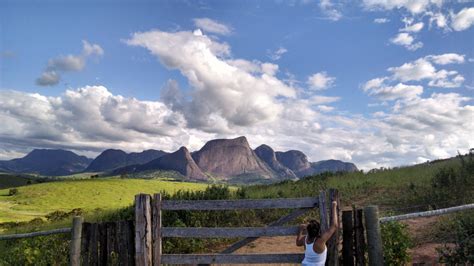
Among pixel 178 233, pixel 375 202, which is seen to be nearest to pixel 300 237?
pixel 178 233

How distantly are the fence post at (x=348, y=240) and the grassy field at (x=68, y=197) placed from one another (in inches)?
1885

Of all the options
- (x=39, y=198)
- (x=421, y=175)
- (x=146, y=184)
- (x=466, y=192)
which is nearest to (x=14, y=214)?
(x=39, y=198)

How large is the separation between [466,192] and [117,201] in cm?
5011

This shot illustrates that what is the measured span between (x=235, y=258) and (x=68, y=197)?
61104 mm

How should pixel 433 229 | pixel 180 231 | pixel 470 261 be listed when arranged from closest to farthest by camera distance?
1. pixel 470 261
2. pixel 180 231
3. pixel 433 229

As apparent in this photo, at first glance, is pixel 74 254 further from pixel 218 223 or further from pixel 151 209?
pixel 218 223

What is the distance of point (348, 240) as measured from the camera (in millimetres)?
8000

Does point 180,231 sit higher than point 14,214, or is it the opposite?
point 180,231

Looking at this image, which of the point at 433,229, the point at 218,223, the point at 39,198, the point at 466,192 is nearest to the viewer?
the point at 433,229

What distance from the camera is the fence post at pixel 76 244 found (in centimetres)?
948

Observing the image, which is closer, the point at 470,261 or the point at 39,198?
the point at 470,261

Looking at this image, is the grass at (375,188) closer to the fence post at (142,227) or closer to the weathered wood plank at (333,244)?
the weathered wood plank at (333,244)

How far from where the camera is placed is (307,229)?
6.98 metres

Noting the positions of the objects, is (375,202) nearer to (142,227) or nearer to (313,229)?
(313,229)
